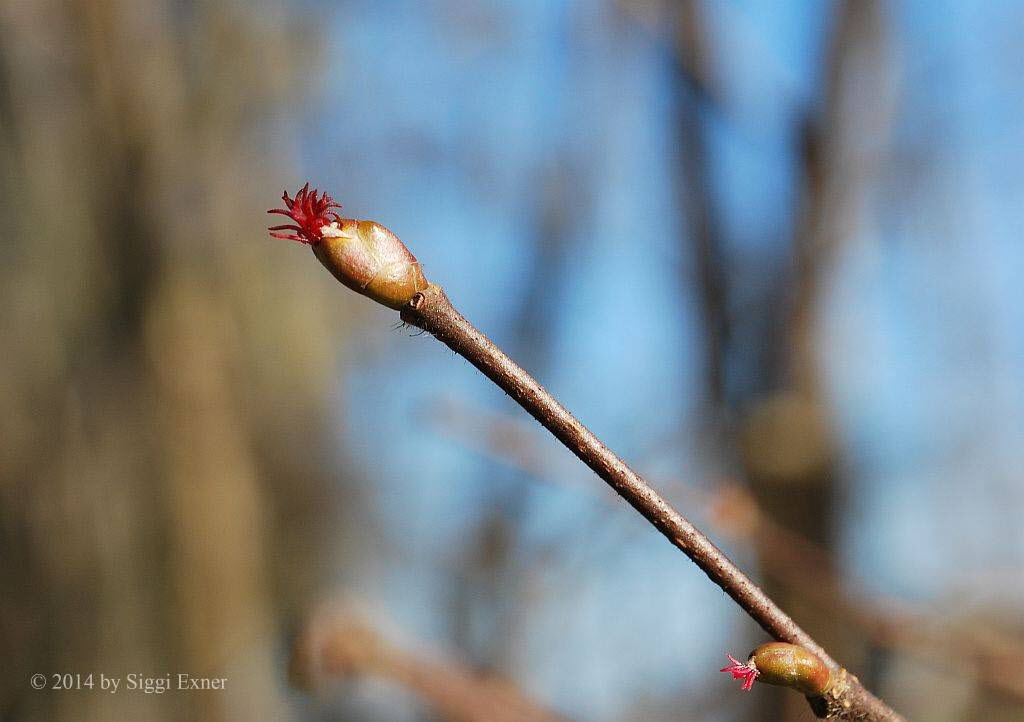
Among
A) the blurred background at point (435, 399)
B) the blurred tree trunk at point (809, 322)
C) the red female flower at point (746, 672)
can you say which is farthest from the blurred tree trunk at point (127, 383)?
the red female flower at point (746, 672)

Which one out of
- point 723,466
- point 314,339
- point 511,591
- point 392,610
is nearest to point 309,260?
point 314,339

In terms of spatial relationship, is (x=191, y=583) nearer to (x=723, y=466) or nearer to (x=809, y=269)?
(x=723, y=466)

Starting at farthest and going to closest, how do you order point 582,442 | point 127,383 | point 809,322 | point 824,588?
point 127,383 < point 809,322 < point 824,588 < point 582,442

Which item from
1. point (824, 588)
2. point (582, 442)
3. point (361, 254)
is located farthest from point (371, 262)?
point (824, 588)

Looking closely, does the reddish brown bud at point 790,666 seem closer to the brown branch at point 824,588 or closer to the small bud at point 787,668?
the small bud at point 787,668

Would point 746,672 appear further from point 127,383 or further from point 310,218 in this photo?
point 127,383

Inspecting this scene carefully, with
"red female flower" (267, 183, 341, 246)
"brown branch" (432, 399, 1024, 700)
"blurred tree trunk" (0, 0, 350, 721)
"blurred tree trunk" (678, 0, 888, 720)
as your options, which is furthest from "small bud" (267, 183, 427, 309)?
"blurred tree trunk" (0, 0, 350, 721)
